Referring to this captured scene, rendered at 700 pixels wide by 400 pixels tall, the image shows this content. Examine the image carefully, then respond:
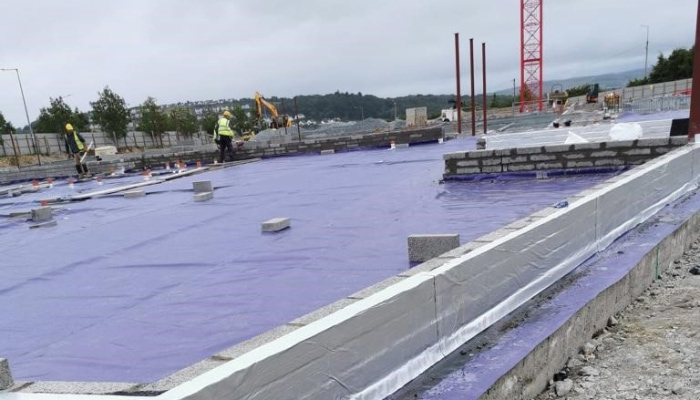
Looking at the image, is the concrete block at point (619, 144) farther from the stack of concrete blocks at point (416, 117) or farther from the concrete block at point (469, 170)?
the stack of concrete blocks at point (416, 117)

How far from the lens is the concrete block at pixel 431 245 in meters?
4.08

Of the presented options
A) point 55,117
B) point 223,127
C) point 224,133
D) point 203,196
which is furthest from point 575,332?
point 55,117

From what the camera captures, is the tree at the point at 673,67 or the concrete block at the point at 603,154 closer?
the concrete block at the point at 603,154

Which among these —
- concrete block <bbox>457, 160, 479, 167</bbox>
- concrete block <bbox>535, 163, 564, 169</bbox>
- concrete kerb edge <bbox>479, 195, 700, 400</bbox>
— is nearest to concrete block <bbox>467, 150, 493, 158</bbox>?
concrete block <bbox>457, 160, 479, 167</bbox>

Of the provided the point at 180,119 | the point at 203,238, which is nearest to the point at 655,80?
the point at 180,119

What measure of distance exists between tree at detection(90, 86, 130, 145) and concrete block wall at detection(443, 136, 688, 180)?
130 feet

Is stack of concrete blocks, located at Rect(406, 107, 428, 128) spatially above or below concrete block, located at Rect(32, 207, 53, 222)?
above

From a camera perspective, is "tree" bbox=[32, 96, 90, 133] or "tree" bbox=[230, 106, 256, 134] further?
"tree" bbox=[230, 106, 256, 134]

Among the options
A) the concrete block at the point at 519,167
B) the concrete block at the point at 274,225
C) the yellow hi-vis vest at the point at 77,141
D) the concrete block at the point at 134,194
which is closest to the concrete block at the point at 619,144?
the concrete block at the point at 519,167

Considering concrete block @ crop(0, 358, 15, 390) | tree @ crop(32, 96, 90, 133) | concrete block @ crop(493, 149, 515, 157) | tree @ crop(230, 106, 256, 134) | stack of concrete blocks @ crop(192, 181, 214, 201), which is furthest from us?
tree @ crop(230, 106, 256, 134)

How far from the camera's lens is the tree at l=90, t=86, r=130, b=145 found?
4050cm

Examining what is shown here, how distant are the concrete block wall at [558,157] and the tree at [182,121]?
48733mm

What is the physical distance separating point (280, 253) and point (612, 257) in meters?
3.07

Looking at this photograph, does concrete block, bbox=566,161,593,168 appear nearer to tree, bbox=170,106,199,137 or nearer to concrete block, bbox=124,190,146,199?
concrete block, bbox=124,190,146,199
